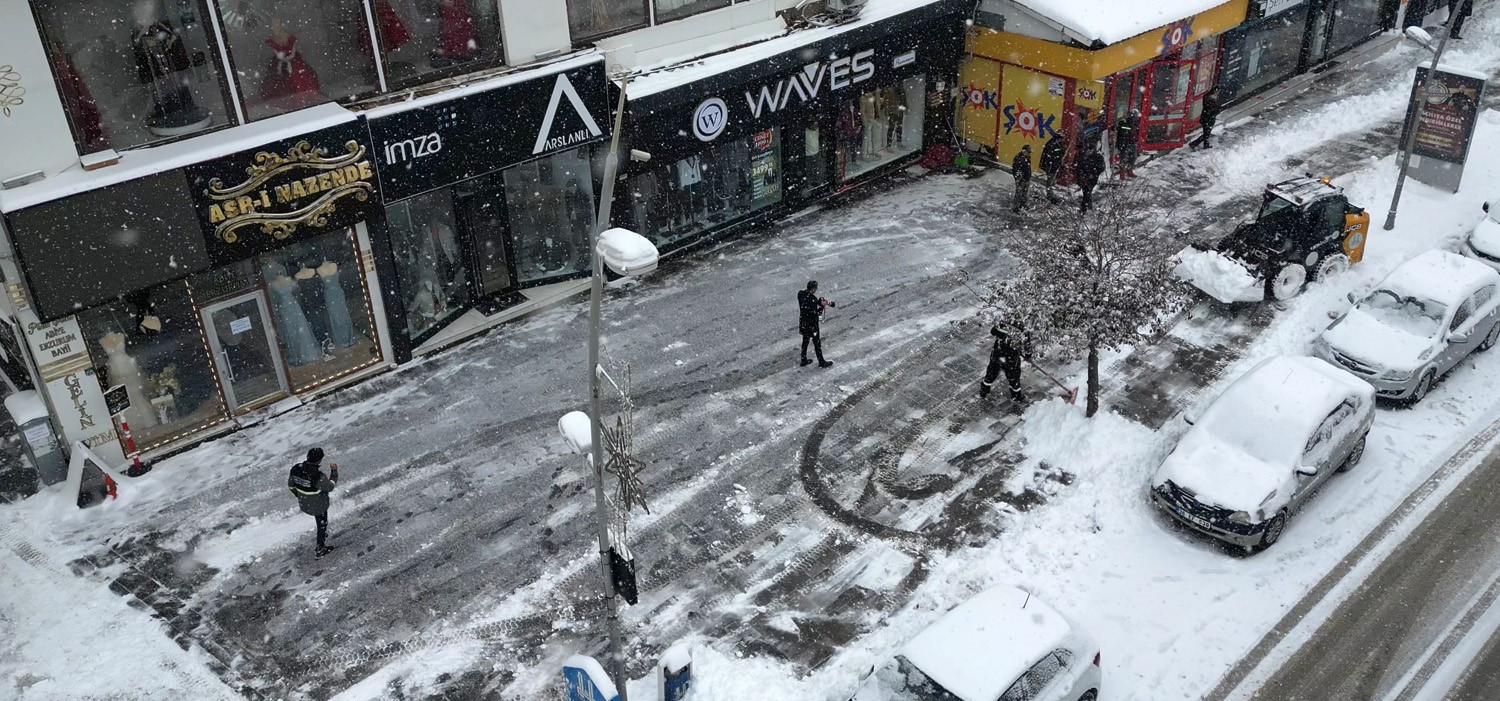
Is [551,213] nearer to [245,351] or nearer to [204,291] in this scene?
[245,351]

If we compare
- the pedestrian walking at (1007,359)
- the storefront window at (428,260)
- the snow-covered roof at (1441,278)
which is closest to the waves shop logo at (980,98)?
the snow-covered roof at (1441,278)

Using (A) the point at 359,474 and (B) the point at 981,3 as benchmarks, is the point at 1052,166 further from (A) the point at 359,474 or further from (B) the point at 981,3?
(A) the point at 359,474

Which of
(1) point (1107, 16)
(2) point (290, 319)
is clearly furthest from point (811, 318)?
(1) point (1107, 16)

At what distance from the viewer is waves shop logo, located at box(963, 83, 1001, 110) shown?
1042 inches

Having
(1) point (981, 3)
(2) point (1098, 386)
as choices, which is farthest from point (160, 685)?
(1) point (981, 3)

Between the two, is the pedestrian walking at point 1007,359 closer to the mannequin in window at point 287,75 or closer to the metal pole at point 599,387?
the metal pole at point 599,387

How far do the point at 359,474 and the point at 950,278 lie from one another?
1142cm

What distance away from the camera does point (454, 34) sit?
61.6 feet

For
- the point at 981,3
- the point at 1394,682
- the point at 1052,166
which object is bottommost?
the point at 1394,682

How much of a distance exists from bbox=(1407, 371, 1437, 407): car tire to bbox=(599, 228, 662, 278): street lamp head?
46.9ft

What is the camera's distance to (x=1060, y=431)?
17297mm

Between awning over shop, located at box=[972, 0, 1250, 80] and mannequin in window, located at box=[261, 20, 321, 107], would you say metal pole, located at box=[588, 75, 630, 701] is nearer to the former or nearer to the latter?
mannequin in window, located at box=[261, 20, 321, 107]

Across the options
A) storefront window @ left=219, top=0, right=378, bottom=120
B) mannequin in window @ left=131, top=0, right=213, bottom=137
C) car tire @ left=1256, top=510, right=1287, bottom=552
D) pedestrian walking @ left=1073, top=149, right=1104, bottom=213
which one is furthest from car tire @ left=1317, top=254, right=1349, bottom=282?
mannequin in window @ left=131, top=0, right=213, bottom=137

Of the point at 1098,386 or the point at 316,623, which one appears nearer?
the point at 316,623
